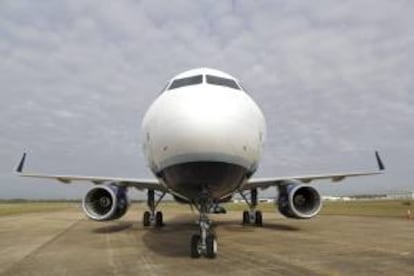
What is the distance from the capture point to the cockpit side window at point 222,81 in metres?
11.0

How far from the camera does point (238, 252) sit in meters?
12.4

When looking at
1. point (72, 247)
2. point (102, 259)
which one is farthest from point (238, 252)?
point (72, 247)

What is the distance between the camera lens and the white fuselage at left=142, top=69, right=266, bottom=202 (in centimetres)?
963

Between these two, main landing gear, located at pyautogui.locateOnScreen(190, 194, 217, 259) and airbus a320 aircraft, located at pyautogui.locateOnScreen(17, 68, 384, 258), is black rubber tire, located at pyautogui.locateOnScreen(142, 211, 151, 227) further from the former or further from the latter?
main landing gear, located at pyautogui.locateOnScreen(190, 194, 217, 259)

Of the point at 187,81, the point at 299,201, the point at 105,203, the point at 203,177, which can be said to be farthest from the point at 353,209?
the point at 203,177

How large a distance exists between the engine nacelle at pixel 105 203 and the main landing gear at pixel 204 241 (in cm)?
778

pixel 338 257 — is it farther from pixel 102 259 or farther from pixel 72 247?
pixel 72 247

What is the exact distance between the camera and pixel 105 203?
19.2 m

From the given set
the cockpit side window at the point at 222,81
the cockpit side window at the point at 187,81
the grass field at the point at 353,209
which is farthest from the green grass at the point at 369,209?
the cockpit side window at the point at 187,81

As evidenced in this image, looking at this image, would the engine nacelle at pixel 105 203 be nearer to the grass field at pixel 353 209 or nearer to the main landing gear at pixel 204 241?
the grass field at pixel 353 209

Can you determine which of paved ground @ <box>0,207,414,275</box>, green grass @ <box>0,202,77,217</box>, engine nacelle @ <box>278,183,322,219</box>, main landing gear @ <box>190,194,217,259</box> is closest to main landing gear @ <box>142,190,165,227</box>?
paved ground @ <box>0,207,414,275</box>

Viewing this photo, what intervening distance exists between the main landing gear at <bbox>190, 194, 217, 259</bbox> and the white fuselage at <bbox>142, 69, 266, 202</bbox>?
53 cm

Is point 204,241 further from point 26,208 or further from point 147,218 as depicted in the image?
point 26,208

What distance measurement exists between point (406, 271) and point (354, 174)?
13.5 metres
